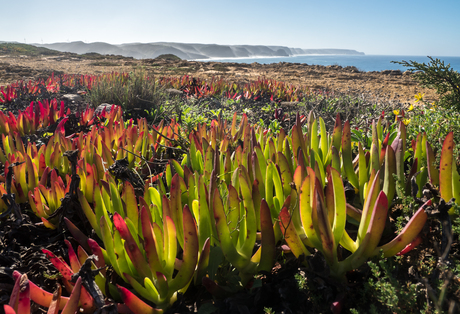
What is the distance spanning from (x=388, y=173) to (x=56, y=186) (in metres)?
1.79

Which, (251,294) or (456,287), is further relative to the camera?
(251,294)

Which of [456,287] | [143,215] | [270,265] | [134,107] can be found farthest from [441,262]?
[134,107]

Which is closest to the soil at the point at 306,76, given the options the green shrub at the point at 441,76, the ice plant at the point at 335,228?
the green shrub at the point at 441,76

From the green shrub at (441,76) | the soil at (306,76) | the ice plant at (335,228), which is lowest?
the ice plant at (335,228)

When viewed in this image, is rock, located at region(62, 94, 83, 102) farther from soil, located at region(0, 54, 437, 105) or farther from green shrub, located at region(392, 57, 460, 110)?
green shrub, located at region(392, 57, 460, 110)

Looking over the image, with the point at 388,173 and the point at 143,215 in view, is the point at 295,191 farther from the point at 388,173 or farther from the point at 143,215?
the point at 143,215

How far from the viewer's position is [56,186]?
1725mm

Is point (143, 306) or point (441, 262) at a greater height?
point (441, 262)

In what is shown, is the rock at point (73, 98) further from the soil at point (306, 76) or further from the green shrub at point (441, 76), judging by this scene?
the green shrub at point (441, 76)

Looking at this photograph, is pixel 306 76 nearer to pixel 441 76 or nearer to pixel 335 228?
pixel 441 76

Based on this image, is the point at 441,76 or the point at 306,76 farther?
the point at 306,76

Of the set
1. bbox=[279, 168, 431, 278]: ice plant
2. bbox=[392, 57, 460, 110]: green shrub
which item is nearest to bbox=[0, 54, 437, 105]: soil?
bbox=[392, 57, 460, 110]: green shrub

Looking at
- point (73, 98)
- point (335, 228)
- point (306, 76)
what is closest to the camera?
point (335, 228)

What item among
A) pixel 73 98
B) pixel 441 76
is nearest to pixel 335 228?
pixel 441 76
